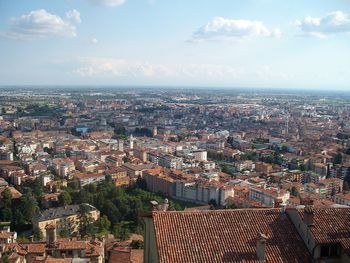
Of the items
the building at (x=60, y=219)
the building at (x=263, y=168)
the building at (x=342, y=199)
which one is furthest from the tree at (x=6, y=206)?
the building at (x=263, y=168)

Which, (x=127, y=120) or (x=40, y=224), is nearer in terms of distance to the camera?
(x=40, y=224)

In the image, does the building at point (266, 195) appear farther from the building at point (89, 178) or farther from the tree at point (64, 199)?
the building at point (89, 178)

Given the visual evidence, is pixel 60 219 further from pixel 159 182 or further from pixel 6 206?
pixel 159 182

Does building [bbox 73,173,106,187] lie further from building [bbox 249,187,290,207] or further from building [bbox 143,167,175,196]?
building [bbox 249,187,290,207]

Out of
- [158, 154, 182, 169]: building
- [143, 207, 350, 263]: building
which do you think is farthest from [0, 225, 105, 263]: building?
[158, 154, 182, 169]: building

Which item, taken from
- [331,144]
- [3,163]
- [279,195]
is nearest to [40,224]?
[279,195]

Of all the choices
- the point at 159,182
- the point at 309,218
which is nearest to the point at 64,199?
the point at 159,182

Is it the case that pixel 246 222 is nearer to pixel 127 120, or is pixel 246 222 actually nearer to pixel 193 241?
pixel 193 241
